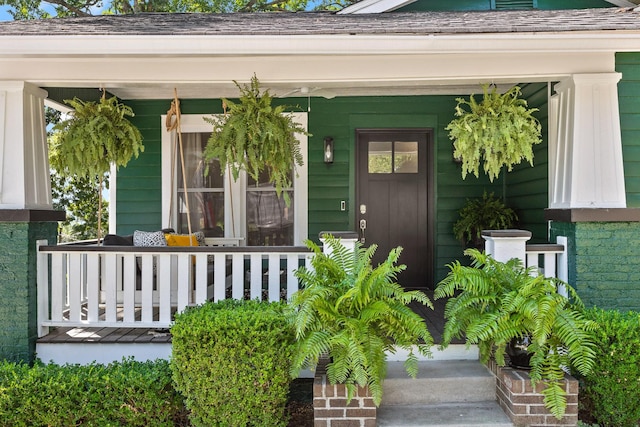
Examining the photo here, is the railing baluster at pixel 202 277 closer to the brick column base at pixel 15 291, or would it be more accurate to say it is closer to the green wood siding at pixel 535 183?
the brick column base at pixel 15 291

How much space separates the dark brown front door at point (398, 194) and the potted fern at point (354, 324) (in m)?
2.83

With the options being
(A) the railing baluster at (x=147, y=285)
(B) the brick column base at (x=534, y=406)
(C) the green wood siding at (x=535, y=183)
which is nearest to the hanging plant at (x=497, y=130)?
(C) the green wood siding at (x=535, y=183)

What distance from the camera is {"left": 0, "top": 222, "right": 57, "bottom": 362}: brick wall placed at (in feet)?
12.7

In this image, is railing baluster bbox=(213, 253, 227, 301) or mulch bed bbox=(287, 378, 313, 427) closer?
mulch bed bbox=(287, 378, 313, 427)

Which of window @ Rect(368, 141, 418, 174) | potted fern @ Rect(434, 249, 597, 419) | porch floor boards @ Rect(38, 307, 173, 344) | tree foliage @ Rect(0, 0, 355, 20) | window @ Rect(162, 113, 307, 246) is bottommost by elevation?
porch floor boards @ Rect(38, 307, 173, 344)

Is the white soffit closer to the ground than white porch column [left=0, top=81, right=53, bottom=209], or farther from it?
farther from it

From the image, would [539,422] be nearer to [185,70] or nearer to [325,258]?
[325,258]

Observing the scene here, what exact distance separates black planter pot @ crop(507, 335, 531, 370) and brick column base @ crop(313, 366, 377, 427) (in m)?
0.96

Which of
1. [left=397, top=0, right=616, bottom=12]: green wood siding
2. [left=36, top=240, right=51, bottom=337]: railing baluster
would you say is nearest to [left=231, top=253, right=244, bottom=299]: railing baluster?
[left=36, top=240, right=51, bottom=337]: railing baluster

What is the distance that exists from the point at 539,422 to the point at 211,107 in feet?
15.2

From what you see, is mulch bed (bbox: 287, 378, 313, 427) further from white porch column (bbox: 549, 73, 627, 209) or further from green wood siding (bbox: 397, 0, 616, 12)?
green wood siding (bbox: 397, 0, 616, 12)

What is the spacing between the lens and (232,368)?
2951 mm

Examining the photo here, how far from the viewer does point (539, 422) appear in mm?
3000

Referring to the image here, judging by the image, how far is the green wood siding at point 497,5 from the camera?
217 inches
